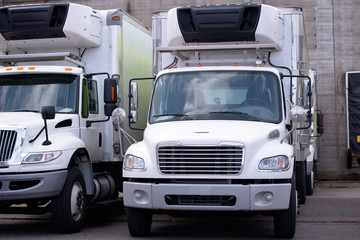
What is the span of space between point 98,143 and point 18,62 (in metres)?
2.09

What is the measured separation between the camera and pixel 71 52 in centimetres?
1132

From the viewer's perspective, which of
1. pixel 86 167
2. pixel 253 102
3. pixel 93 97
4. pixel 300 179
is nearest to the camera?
pixel 253 102

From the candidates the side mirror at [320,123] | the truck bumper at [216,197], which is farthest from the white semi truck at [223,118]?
the side mirror at [320,123]

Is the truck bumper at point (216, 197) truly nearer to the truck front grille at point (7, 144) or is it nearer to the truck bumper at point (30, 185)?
the truck bumper at point (30, 185)

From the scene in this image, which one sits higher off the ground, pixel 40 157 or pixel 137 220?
pixel 40 157

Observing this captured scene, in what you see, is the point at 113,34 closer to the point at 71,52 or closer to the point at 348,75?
the point at 71,52

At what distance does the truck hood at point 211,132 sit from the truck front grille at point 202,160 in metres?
0.11

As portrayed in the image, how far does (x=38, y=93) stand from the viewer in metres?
10.3

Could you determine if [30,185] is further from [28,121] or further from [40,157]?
[28,121]

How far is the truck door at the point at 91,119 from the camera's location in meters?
10.4

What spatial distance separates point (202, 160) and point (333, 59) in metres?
13.3

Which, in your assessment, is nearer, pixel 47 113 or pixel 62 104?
pixel 47 113

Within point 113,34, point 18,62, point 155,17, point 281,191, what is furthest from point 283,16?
point 18,62

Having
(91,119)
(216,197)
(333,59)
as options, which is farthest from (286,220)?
(333,59)
